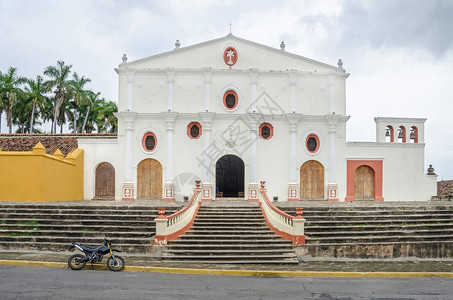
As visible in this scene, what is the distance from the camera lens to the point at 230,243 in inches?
511

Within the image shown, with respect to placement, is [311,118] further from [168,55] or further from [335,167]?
[168,55]

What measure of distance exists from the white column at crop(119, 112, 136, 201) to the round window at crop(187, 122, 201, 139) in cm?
303

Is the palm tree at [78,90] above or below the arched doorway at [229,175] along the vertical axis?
above

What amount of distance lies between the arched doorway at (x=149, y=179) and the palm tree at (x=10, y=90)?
2433 cm

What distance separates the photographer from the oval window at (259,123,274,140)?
2220cm

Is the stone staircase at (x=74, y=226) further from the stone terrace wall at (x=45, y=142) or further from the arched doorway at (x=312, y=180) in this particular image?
the arched doorway at (x=312, y=180)

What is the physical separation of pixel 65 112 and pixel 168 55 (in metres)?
26.4

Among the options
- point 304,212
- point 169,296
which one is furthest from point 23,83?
point 169,296

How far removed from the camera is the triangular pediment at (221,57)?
22.3 m

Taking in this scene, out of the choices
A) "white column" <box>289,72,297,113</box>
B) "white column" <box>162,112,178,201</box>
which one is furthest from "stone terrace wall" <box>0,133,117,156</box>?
"white column" <box>289,72,297,113</box>

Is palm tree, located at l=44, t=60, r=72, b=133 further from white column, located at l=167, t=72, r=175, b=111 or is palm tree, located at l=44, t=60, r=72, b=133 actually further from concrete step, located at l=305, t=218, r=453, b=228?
concrete step, located at l=305, t=218, r=453, b=228

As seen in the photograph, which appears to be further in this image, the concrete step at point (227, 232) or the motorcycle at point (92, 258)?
the concrete step at point (227, 232)

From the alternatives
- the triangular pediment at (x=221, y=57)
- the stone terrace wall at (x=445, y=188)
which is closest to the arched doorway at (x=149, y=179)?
the triangular pediment at (x=221, y=57)

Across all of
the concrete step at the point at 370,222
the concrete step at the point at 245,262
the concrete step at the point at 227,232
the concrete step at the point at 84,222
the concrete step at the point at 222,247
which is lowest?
the concrete step at the point at 245,262
